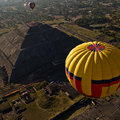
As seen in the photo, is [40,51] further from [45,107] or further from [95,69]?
[95,69]

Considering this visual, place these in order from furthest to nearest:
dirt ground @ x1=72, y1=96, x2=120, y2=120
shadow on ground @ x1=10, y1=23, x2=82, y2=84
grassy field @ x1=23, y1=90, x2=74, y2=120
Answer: shadow on ground @ x1=10, y1=23, x2=82, y2=84, grassy field @ x1=23, y1=90, x2=74, y2=120, dirt ground @ x1=72, y1=96, x2=120, y2=120

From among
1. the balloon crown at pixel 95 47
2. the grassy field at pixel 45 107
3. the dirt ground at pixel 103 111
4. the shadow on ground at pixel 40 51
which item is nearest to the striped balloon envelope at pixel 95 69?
the balloon crown at pixel 95 47

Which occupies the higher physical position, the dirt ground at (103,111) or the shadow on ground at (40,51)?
the shadow on ground at (40,51)

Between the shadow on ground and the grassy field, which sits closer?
the grassy field

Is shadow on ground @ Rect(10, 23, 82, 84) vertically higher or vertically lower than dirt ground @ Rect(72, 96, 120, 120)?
higher

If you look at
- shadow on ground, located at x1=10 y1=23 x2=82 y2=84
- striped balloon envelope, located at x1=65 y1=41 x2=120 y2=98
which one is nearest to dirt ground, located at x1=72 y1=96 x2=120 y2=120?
striped balloon envelope, located at x1=65 y1=41 x2=120 y2=98

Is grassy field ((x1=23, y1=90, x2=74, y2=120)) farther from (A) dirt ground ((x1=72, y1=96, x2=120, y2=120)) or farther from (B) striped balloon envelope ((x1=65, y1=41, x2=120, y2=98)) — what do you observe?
(B) striped balloon envelope ((x1=65, y1=41, x2=120, y2=98))

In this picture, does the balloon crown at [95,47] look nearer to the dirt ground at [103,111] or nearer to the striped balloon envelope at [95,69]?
the striped balloon envelope at [95,69]

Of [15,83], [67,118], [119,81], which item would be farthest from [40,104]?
[119,81]
